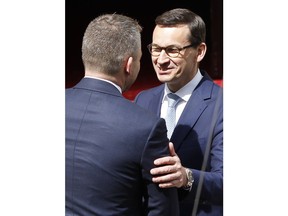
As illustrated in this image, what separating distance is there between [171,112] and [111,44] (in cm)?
28

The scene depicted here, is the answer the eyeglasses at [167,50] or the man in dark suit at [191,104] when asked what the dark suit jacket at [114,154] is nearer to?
the man in dark suit at [191,104]

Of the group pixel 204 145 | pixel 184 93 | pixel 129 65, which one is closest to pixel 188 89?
pixel 184 93

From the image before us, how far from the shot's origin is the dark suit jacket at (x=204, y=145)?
0.98 m

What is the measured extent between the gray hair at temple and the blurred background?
0.62ft

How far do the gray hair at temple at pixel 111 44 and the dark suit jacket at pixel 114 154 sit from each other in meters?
0.03

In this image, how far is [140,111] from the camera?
2.74ft

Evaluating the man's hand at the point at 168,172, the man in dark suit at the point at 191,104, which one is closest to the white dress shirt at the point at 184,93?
the man in dark suit at the point at 191,104

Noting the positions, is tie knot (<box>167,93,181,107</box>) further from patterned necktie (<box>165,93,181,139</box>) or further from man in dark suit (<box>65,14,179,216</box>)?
man in dark suit (<box>65,14,179,216</box>)
